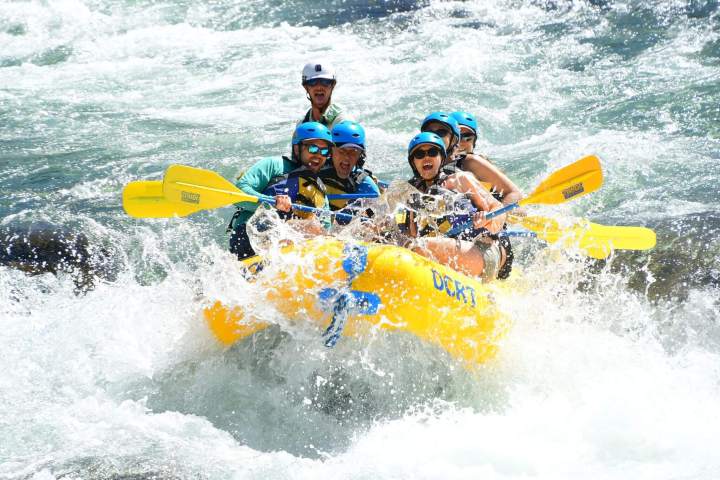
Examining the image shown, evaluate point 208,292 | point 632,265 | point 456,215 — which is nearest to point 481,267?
point 456,215

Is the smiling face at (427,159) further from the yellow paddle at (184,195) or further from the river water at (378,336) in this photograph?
the river water at (378,336)

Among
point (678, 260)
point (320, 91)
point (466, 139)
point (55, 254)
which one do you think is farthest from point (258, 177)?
point (678, 260)

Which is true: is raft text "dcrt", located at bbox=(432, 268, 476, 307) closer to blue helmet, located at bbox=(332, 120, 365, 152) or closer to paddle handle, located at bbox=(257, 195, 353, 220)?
paddle handle, located at bbox=(257, 195, 353, 220)

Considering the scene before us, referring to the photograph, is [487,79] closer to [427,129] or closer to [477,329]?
[427,129]

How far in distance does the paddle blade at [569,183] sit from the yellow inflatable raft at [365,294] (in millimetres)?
803

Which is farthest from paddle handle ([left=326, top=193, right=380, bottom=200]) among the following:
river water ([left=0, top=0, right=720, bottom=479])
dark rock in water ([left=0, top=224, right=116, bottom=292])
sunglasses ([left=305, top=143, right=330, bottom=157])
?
dark rock in water ([left=0, top=224, right=116, bottom=292])

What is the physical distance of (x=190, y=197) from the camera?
5.94 meters

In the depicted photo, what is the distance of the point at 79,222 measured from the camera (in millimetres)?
8312

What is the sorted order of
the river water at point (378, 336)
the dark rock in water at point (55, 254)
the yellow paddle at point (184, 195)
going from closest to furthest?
1. the river water at point (378, 336)
2. the yellow paddle at point (184, 195)
3. the dark rock in water at point (55, 254)

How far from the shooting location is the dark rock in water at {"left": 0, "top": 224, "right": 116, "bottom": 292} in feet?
23.9

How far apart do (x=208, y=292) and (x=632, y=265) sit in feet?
12.5

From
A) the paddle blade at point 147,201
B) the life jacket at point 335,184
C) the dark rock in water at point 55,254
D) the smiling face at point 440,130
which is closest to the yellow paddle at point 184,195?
the paddle blade at point 147,201

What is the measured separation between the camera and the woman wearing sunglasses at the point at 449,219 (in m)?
5.54

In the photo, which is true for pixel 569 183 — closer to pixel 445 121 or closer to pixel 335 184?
pixel 445 121
